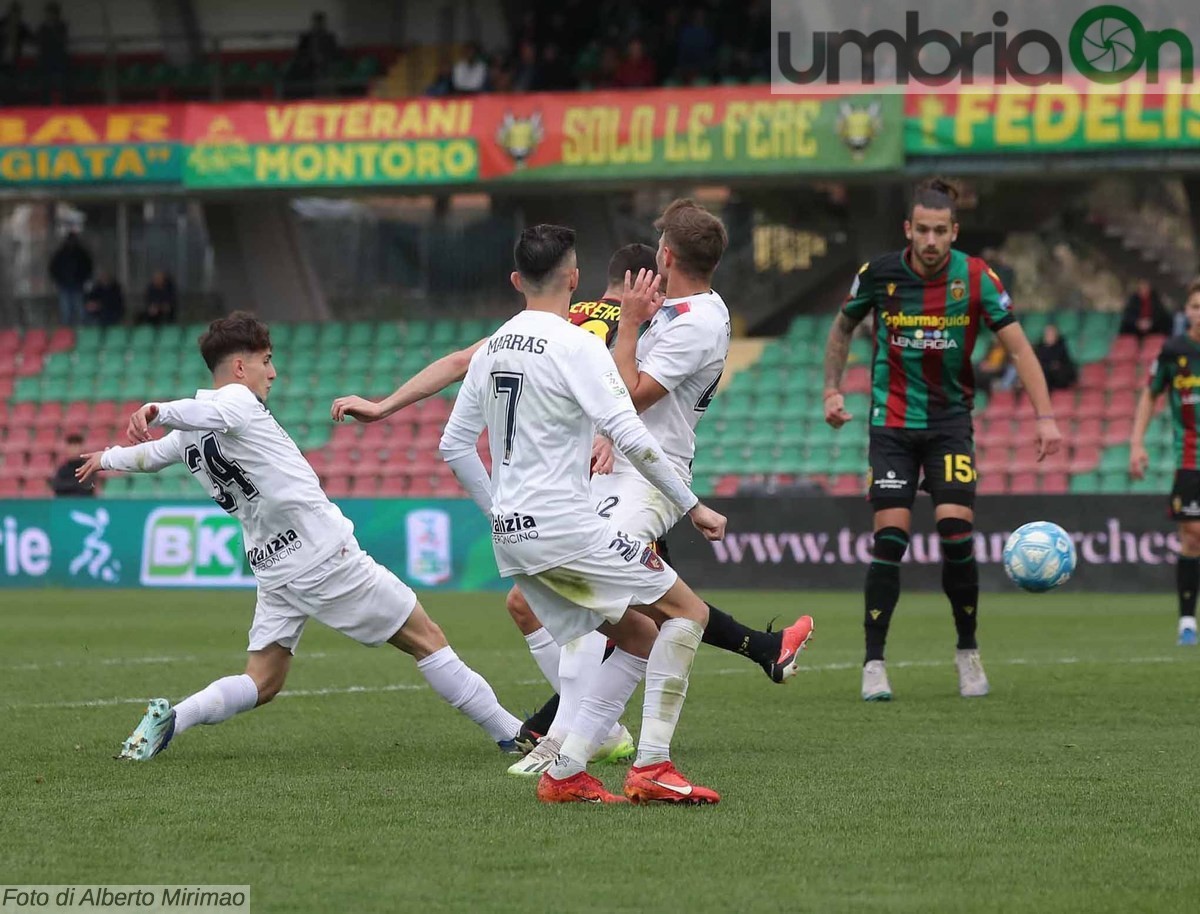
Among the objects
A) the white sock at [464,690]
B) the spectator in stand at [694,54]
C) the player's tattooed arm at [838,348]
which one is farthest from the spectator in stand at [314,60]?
the white sock at [464,690]

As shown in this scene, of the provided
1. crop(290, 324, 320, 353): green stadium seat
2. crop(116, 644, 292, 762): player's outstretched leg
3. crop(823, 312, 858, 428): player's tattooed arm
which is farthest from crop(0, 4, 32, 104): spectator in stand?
crop(116, 644, 292, 762): player's outstretched leg

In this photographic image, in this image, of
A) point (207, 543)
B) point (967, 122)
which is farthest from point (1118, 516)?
point (207, 543)

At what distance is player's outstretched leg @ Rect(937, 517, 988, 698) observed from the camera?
878cm

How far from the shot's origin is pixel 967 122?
2053 centimetres

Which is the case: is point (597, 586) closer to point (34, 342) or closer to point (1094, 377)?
point (1094, 377)

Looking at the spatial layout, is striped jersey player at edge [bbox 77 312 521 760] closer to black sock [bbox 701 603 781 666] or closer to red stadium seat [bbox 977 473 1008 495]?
black sock [bbox 701 603 781 666]

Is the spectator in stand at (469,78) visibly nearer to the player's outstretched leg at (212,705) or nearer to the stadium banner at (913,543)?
the stadium banner at (913,543)

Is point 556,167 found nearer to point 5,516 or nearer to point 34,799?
point 5,516

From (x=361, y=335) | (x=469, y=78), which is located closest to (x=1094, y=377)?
(x=469, y=78)

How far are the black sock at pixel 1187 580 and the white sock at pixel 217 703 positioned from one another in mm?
6989

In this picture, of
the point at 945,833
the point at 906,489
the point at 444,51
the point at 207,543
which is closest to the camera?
the point at 945,833

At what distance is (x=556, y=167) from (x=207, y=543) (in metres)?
6.39

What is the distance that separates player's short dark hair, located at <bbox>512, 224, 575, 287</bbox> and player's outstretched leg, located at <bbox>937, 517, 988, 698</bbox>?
366cm

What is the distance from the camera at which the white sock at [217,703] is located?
267 inches
